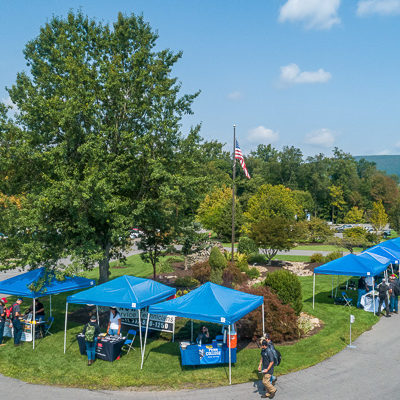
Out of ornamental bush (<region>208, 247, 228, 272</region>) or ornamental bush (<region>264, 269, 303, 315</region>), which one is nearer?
ornamental bush (<region>264, 269, 303, 315</region>)

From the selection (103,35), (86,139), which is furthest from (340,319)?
(103,35)

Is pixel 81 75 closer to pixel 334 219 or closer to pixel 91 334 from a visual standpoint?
pixel 91 334

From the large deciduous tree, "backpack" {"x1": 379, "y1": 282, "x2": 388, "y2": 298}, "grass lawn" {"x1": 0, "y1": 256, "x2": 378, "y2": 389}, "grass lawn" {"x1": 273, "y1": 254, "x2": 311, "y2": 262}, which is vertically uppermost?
the large deciduous tree

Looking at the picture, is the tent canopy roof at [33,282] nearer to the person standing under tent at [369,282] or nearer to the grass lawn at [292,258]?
the person standing under tent at [369,282]

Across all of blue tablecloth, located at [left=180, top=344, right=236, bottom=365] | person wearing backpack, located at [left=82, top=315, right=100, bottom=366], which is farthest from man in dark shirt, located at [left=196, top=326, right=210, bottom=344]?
person wearing backpack, located at [left=82, top=315, right=100, bottom=366]

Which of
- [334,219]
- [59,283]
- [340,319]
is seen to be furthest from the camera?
[334,219]

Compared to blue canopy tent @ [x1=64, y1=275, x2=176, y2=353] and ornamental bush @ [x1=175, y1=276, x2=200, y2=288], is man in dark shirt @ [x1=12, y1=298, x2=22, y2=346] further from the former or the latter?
ornamental bush @ [x1=175, y1=276, x2=200, y2=288]

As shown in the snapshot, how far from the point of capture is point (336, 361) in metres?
11.8

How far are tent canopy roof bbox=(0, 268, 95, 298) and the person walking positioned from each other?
331 inches

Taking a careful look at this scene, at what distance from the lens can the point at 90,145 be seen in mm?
14734

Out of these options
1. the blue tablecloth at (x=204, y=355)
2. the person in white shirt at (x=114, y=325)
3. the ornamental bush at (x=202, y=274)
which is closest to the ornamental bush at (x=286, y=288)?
the blue tablecloth at (x=204, y=355)

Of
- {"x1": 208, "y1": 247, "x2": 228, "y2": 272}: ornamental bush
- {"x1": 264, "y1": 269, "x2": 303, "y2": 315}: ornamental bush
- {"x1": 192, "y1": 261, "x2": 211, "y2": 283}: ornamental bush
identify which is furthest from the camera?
{"x1": 208, "y1": 247, "x2": 228, "y2": 272}: ornamental bush

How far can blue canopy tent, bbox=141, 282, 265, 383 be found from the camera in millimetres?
10828

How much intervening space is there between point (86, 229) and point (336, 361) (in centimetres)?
1002
